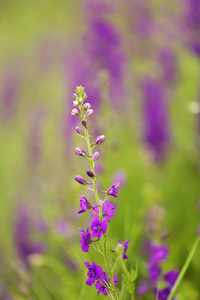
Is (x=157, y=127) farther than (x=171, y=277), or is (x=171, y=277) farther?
(x=157, y=127)

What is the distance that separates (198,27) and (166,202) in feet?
4.84

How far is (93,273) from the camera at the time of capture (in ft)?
3.97

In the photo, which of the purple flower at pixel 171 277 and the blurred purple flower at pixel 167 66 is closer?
the purple flower at pixel 171 277

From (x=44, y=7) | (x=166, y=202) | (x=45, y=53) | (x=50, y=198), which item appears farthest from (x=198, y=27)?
(x=44, y=7)

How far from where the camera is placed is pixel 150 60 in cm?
414

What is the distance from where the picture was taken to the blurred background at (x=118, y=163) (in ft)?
7.86

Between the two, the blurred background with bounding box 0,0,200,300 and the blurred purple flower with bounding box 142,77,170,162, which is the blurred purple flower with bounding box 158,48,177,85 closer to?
the blurred background with bounding box 0,0,200,300

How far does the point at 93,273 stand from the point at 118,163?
10.6ft

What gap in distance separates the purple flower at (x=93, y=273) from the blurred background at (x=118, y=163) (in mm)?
427

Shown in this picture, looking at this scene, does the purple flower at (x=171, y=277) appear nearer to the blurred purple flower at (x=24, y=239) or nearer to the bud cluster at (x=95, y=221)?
the bud cluster at (x=95, y=221)

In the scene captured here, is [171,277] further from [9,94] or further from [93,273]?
[9,94]

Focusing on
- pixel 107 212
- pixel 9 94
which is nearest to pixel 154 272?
pixel 107 212

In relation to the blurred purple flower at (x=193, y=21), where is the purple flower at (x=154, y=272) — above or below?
below

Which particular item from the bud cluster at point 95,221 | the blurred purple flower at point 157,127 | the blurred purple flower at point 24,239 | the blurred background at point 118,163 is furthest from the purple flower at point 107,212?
the blurred purple flower at point 157,127
